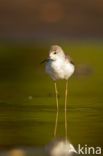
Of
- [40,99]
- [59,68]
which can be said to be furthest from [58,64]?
[40,99]

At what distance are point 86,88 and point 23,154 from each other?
1568 millimetres

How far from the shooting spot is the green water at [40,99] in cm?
336

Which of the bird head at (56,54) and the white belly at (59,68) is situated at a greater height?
the bird head at (56,54)

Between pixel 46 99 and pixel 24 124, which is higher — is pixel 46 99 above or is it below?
above

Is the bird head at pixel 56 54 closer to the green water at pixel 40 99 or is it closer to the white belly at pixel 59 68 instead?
the white belly at pixel 59 68

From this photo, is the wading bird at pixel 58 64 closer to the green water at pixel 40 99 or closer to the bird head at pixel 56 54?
the bird head at pixel 56 54

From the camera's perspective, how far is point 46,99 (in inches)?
164

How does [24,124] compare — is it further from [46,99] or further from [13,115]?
[46,99]

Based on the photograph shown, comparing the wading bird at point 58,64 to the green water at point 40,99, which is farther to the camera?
the wading bird at point 58,64

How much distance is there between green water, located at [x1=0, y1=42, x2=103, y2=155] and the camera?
3.36 meters

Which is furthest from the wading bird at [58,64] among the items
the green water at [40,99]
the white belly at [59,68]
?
the green water at [40,99]

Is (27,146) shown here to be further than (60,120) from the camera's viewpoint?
No

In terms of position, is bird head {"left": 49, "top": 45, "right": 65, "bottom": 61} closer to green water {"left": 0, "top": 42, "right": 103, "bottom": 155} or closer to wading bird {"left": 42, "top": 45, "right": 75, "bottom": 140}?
wading bird {"left": 42, "top": 45, "right": 75, "bottom": 140}

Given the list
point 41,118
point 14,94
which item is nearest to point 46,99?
point 14,94
